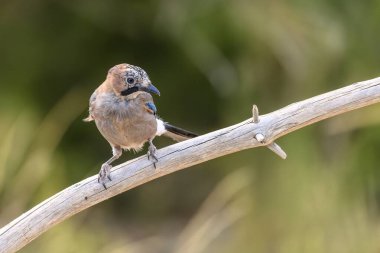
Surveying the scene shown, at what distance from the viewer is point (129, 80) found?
385 cm

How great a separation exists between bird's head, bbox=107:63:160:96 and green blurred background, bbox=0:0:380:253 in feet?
3.81

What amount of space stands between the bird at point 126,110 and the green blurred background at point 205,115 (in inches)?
37.5

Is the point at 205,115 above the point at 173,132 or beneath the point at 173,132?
above

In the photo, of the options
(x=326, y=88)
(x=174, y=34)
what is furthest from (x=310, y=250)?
(x=174, y=34)

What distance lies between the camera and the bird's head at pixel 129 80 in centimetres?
381

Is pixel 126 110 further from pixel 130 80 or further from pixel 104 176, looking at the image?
pixel 104 176

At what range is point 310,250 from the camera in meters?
5.00

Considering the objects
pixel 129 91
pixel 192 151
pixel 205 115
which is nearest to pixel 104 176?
pixel 192 151

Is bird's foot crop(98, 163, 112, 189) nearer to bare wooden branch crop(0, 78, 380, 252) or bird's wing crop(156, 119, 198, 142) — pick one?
bare wooden branch crop(0, 78, 380, 252)

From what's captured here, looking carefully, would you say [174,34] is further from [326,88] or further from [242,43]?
[326,88]

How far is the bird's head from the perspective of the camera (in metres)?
3.81

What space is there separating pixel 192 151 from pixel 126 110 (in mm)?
569

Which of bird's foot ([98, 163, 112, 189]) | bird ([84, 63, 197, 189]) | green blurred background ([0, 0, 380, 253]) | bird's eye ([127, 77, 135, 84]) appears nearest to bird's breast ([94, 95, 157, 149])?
bird ([84, 63, 197, 189])

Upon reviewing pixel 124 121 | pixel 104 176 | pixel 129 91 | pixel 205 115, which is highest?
pixel 205 115
